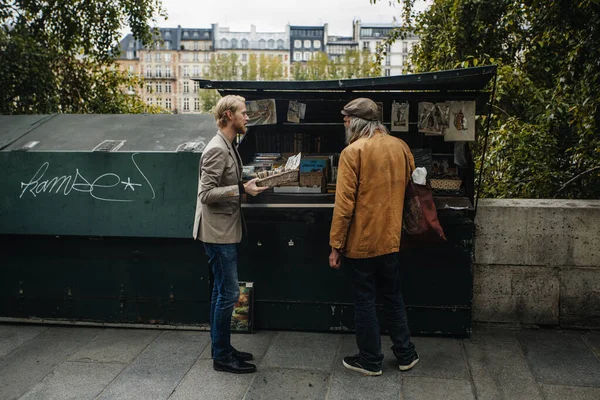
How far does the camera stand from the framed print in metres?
4.48

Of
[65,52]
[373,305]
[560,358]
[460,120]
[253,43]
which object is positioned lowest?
[560,358]

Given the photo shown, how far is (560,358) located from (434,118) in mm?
1957

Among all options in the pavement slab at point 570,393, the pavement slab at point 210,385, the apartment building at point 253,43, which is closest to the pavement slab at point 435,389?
the pavement slab at point 570,393

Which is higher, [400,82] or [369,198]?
[400,82]

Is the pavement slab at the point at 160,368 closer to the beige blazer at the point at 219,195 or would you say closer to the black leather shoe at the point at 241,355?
the black leather shoe at the point at 241,355

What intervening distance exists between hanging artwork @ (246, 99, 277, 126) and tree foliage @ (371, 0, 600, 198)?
8.86 feet

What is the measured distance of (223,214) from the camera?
3760 mm

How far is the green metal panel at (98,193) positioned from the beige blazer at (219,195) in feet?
2.08

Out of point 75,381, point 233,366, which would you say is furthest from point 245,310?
point 75,381

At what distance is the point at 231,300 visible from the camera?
3838 millimetres

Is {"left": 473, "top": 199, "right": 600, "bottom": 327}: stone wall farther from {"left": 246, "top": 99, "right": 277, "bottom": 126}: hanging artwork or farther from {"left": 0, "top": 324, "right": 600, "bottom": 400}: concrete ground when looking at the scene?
{"left": 246, "top": 99, "right": 277, "bottom": 126}: hanging artwork

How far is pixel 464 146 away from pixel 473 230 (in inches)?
27.7

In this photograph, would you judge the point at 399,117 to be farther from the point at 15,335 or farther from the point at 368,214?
the point at 15,335

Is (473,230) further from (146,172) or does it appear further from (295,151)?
(146,172)
